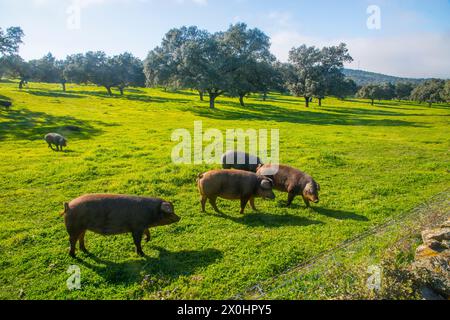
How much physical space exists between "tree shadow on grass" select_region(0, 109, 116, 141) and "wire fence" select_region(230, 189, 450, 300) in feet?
82.3

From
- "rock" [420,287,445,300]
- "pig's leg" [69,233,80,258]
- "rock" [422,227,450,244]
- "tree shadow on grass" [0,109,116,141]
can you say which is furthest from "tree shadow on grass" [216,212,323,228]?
"tree shadow on grass" [0,109,116,141]

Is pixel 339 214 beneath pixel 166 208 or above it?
beneath

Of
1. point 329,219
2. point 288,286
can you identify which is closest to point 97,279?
point 288,286

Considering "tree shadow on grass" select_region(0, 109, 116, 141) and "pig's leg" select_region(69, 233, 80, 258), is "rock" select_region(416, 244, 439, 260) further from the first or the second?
"tree shadow on grass" select_region(0, 109, 116, 141)

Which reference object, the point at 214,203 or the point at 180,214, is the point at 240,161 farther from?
the point at 180,214

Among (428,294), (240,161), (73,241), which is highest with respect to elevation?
(240,161)

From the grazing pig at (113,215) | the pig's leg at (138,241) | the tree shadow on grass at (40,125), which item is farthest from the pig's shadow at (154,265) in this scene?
the tree shadow on grass at (40,125)

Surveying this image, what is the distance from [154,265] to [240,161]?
28.7 feet

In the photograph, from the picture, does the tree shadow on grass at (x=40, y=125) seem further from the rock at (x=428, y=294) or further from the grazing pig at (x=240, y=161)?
the rock at (x=428, y=294)

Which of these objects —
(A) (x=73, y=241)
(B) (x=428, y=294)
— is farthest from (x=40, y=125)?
(B) (x=428, y=294)

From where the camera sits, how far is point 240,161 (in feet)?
53.4

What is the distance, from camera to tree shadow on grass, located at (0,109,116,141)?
29062 millimetres

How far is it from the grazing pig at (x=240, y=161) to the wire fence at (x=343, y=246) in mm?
6947
